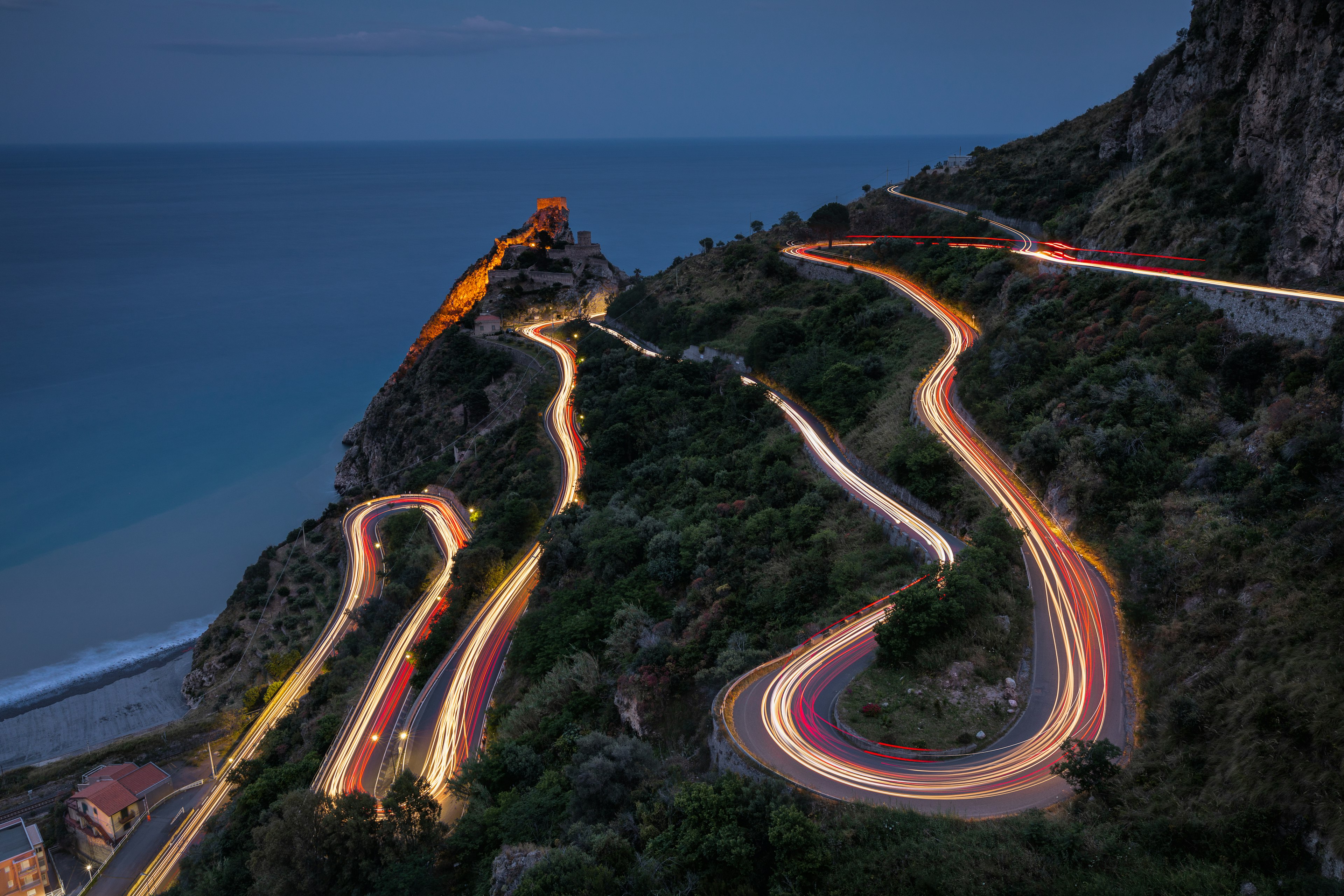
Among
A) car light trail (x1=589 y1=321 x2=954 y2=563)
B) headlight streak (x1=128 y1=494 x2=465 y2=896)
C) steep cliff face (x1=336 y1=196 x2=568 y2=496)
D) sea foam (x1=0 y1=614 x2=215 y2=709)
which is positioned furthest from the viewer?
steep cliff face (x1=336 y1=196 x2=568 y2=496)

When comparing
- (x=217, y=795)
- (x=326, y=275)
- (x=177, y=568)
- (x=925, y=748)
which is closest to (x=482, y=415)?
(x=177, y=568)

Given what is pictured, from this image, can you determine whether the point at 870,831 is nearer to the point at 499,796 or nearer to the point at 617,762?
the point at 617,762

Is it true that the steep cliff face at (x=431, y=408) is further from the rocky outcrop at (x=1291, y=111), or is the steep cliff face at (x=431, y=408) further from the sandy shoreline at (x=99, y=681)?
the rocky outcrop at (x=1291, y=111)

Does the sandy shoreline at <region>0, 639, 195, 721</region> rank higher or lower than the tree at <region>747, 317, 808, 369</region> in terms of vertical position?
lower

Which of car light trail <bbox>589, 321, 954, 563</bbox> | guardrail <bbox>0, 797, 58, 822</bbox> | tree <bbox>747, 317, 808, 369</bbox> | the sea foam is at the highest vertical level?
tree <bbox>747, 317, 808, 369</bbox>

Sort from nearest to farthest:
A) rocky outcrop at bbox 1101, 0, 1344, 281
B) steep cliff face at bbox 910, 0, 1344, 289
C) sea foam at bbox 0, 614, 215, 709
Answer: rocky outcrop at bbox 1101, 0, 1344, 281
steep cliff face at bbox 910, 0, 1344, 289
sea foam at bbox 0, 614, 215, 709

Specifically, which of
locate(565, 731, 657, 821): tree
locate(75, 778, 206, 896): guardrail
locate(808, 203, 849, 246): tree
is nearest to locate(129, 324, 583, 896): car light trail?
locate(75, 778, 206, 896): guardrail

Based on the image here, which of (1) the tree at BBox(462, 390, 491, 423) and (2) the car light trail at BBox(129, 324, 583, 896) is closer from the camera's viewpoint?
(2) the car light trail at BBox(129, 324, 583, 896)

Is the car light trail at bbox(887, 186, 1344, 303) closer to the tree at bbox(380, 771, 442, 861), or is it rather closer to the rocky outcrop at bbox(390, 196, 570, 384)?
the tree at bbox(380, 771, 442, 861)
